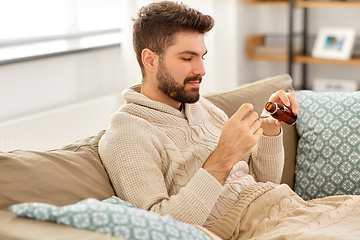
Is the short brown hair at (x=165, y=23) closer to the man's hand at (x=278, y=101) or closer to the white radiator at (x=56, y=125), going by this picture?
the man's hand at (x=278, y=101)

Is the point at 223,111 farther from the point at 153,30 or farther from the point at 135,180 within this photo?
the point at 135,180

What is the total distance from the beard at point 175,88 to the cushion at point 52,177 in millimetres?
321

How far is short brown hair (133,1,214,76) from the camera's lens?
1516 millimetres

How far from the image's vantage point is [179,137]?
1515 millimetres

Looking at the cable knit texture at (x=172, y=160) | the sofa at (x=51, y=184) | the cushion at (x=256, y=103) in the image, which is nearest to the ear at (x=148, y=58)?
the cable knit texture at (x=172, y=160)

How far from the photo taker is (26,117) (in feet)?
Answer: 8.98

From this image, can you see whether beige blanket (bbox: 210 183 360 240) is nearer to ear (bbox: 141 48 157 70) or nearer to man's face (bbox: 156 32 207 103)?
man's face (bbox: 156 32 207 103)

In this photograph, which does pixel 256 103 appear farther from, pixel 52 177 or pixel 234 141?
pixel 52 177

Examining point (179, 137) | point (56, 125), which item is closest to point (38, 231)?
point (179, 137)

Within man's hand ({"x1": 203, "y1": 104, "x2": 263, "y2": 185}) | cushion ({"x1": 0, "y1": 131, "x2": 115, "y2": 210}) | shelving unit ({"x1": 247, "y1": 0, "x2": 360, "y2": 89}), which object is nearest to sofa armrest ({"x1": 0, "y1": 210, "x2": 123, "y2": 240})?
cushion ({"x1": 0, "y1": 131, "x2": 115, "y2": 210})

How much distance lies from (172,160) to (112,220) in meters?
0.48

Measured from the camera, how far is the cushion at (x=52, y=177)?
1185 millimetres

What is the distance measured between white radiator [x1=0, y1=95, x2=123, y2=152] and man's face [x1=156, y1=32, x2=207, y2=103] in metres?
1.37

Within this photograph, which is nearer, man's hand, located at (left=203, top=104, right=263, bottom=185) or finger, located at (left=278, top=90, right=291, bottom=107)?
man's hand, located at (left=203, top=104, right=263, bottom=185)
